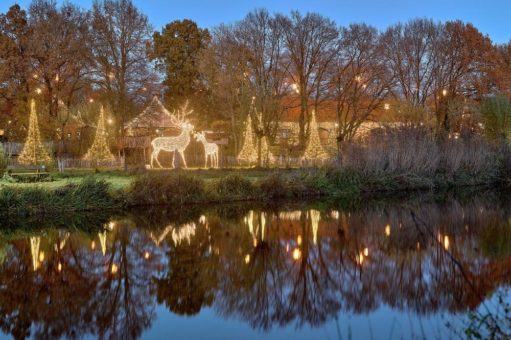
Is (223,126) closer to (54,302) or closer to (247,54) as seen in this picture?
(247,54)

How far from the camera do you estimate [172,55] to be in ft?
131

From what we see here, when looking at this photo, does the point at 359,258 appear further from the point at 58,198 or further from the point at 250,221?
the point at 58,198

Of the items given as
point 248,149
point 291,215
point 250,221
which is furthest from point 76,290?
point 248,149

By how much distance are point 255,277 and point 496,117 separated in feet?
92.2

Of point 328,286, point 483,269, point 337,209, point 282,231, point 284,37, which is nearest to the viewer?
point 328,286

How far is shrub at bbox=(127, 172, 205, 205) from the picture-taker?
1694 cm

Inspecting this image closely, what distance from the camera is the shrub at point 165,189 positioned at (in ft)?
55.6

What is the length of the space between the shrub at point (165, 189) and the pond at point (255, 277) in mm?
2300

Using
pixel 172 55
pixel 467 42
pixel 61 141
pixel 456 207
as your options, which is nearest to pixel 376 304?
pixel 456 207

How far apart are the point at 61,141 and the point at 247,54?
41.2ft

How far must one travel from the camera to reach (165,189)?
682 inches

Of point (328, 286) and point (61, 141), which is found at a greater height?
point (61, 141)

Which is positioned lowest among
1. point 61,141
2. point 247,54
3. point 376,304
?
point 376,304

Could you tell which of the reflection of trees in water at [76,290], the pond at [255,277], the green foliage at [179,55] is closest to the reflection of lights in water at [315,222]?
the pond at [255,277]
